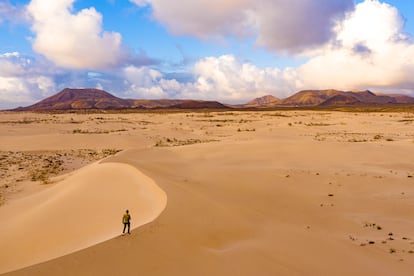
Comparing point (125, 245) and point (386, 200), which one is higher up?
point (125, 245)

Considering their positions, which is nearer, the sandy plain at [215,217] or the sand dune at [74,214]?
the sandy plain at [215,217]

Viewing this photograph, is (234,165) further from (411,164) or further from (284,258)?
(284,258)

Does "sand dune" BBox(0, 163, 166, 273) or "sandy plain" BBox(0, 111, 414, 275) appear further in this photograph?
"sand dune" BBox(0, 163, 166, 273)

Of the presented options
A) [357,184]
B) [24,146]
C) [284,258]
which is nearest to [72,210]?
[284,258]

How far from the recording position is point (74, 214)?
1312cm

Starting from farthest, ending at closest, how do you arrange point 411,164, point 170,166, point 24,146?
point 24,146 < point 411,164 < point 170,166

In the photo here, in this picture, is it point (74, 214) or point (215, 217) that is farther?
point (74, 214)

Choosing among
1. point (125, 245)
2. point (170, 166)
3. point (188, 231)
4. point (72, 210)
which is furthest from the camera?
point (170, 166)

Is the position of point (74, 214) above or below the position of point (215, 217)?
below

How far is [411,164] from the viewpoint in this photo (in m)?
23.9

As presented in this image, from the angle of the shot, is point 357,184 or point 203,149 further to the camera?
point 203,149

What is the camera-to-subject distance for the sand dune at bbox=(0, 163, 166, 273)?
1044cm

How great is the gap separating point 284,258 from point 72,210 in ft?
26.1

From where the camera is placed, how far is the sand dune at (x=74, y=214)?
10.4 metres
